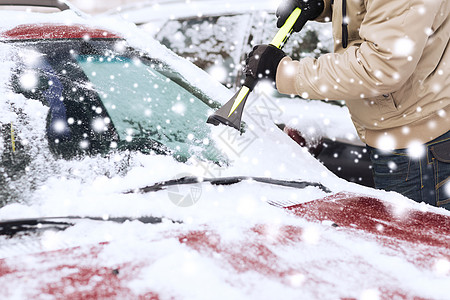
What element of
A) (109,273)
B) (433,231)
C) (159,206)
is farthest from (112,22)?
(433,231)

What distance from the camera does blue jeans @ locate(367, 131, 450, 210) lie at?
1.77 m

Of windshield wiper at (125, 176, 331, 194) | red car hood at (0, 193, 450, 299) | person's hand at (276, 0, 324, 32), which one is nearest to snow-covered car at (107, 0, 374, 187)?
person's hand at (276, 0, 324, 32)

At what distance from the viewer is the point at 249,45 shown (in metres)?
3.29

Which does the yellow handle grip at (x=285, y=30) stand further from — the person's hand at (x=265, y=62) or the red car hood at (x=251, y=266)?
the red car hood at (x=251, y=266)

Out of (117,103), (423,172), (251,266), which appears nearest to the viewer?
(251,266)

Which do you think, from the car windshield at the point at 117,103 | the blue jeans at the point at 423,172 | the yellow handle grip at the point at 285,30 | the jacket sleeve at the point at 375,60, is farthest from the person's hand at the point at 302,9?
the blue jeans at the point at 423,172

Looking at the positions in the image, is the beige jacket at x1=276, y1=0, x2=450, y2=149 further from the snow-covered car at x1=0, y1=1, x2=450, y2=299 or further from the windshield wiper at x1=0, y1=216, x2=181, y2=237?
the windshield wiper at x1=0, y1=216, x2=181, y2=237

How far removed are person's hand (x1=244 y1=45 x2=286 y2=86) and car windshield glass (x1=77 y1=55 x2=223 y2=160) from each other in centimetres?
27

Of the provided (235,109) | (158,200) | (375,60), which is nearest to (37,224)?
(158,200)

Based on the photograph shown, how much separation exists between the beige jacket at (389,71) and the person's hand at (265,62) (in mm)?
29

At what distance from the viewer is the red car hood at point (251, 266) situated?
887 millimetres

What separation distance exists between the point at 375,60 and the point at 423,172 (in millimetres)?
566

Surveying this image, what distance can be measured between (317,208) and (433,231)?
33 centimetres

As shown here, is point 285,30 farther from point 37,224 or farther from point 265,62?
point 37,224
